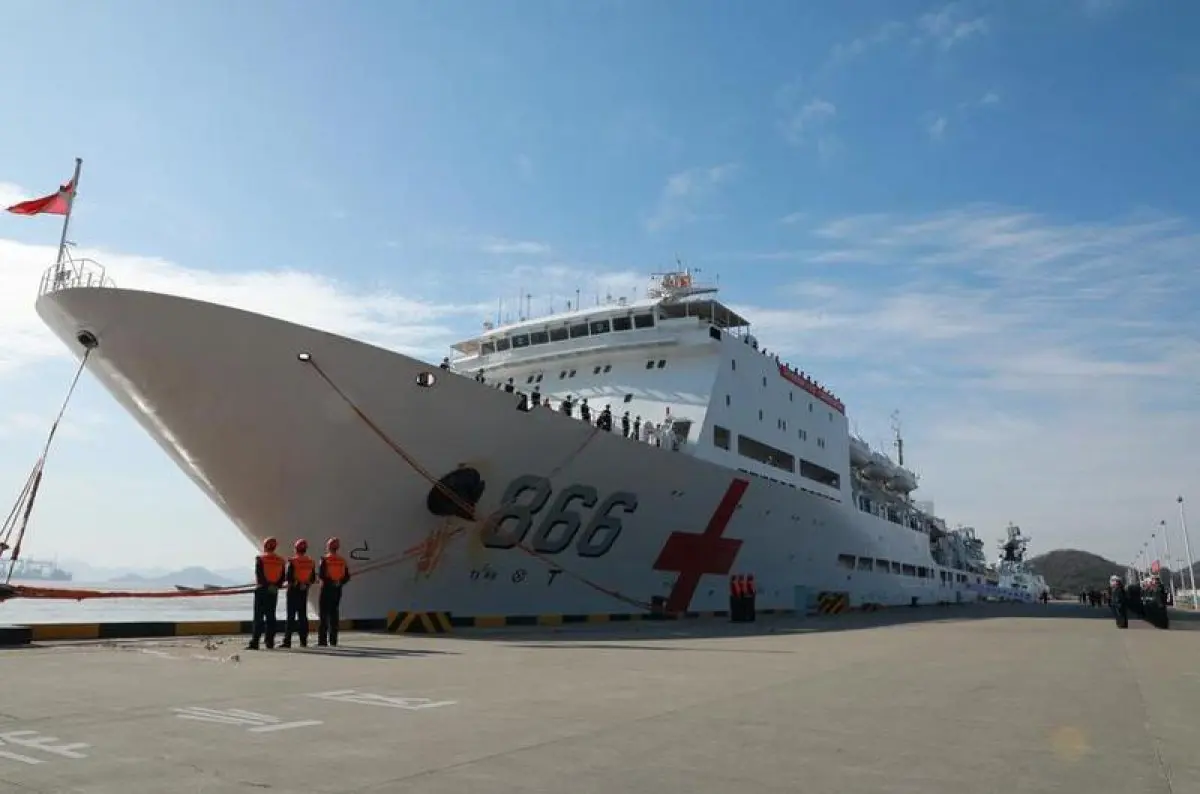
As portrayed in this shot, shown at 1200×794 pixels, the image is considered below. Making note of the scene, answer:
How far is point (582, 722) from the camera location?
4.35 meters

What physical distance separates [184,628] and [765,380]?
13.3 metres

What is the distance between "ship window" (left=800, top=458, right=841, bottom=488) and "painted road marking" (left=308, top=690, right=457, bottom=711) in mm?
17512

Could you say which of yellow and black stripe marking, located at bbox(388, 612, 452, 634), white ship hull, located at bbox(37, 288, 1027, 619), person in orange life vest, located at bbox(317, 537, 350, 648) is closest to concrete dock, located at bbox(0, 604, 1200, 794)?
person in orange life vest, located at bbox(317, 537, 350, 648)

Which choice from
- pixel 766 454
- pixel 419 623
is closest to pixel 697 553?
pixel 766 454

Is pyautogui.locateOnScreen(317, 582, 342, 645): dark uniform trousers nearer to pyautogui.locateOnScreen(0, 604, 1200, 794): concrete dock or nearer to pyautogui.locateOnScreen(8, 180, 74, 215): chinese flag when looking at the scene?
pyautogui.locateOnScreen(0, 604, 1200, 794): concrete dock

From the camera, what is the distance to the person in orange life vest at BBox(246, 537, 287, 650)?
27.6ft

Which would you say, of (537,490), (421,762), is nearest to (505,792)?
(421,762)

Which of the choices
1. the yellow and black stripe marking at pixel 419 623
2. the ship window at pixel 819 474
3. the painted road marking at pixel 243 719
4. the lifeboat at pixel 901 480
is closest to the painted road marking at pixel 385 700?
the painted road marking at pixel 243 719

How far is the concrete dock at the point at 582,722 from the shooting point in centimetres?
317

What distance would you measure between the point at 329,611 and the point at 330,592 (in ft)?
0.64

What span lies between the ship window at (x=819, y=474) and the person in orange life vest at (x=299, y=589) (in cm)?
1499

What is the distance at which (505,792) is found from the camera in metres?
2.93

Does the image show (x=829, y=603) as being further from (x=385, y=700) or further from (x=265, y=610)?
(x=385, y=700)

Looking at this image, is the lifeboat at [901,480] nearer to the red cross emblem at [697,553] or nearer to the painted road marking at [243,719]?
the red cross emblem at [697,553]
